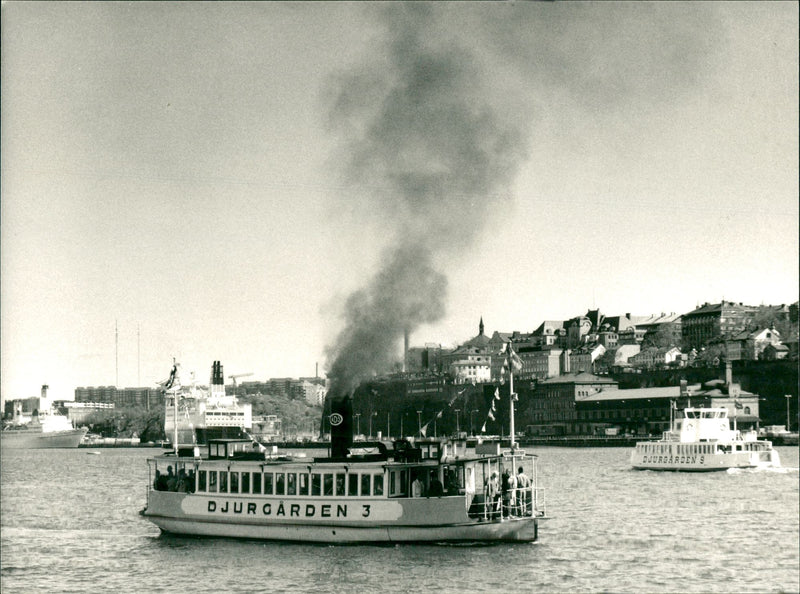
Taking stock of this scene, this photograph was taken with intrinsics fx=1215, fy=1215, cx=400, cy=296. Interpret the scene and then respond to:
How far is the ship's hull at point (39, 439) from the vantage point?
486ft

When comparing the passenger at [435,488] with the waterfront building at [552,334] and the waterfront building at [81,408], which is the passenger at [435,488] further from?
the waterfront building at [81,408]

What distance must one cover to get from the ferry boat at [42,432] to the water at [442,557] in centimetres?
10954

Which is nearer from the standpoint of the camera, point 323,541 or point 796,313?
point 323,541

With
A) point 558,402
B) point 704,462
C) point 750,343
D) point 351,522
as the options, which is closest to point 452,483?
point 351,522

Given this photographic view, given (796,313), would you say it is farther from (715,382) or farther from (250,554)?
(250,554)

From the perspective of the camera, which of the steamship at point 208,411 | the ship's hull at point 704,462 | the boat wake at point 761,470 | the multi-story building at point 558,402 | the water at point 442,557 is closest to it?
the water at point 442,557

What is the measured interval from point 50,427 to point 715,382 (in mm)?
81531

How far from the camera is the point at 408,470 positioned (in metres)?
26.9

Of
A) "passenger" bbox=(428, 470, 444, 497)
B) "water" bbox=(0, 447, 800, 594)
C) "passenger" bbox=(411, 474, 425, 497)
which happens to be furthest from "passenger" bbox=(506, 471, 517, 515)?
"passenger" bbox=(411, 474, 425, 497)

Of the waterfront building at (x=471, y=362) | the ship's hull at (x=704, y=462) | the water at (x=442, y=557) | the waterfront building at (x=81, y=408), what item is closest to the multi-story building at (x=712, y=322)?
the waterfront building at (x=471, y=362)

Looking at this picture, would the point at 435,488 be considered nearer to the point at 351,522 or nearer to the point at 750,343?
the point at 351,522

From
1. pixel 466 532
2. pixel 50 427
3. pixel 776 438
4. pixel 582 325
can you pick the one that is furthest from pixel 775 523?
pixel 50 427

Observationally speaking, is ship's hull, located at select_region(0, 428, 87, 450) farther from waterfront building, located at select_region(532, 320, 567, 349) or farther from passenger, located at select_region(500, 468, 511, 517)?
passenger, located at select_region(500, 468, 511, 517)

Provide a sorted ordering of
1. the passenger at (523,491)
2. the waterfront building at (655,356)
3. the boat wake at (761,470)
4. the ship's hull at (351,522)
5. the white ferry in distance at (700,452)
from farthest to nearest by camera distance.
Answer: the waterfront building at (655,356), the white ferry in distance at (700,452), the boat wake at (761,470), the passenger at (523,491), the ship's hull at (351,522)
